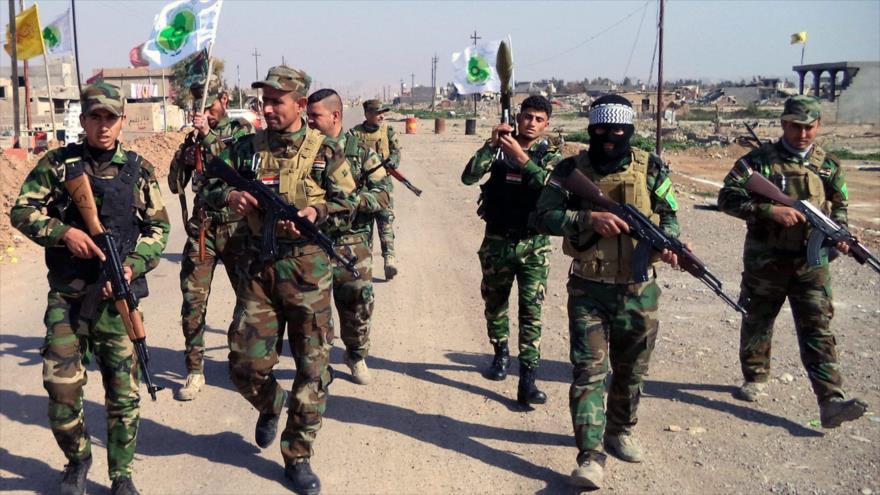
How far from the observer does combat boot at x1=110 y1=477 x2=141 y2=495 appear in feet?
13.6

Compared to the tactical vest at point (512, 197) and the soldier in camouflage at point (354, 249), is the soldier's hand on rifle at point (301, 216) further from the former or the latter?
the tactical vest at point (512, 197)

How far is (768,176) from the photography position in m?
5.35

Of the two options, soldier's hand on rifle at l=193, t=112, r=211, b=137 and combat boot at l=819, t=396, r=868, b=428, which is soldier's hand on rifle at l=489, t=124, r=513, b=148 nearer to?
soldier's hand on rifle at l=193, t=112, r=211, b=137

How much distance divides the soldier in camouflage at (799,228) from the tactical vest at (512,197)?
4.18ft

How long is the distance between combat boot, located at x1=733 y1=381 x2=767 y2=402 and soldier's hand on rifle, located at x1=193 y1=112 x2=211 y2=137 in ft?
14.0

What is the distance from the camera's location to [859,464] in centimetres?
467

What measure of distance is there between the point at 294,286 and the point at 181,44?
5.91m

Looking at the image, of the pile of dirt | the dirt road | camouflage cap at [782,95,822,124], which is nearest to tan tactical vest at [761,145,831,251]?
camouflage cap at [782,95,822,124]

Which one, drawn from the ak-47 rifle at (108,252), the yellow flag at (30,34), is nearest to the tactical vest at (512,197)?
the ak-47 rifle at (108,252)

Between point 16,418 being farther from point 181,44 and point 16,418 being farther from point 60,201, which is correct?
point 181,44

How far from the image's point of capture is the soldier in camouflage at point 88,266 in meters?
3.93

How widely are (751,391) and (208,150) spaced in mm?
4204

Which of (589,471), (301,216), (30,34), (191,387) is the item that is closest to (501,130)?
(301,216)

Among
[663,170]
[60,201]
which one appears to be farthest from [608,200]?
[60,201]
